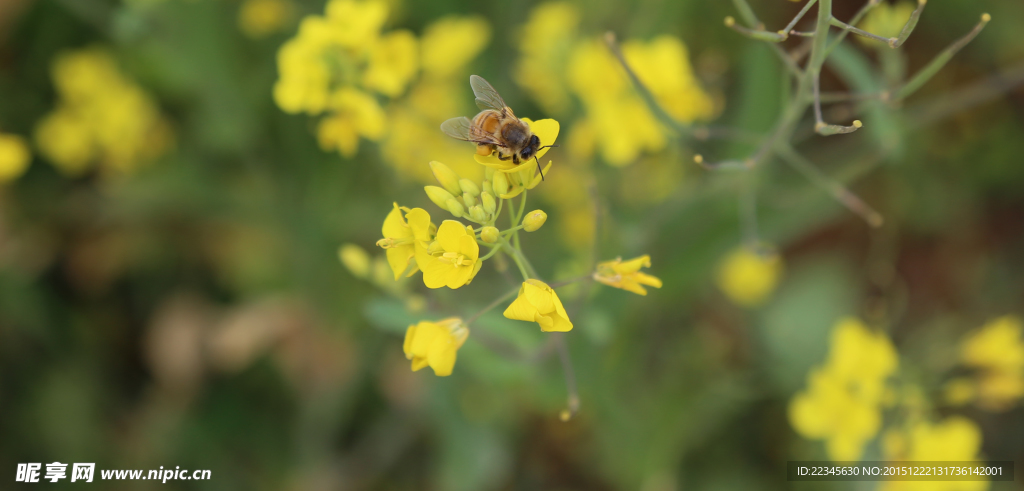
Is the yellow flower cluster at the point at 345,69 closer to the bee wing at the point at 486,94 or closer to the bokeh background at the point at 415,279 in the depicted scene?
the bee wing at the point at 486,94

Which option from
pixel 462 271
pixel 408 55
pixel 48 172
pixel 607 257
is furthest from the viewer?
pixel 48 172

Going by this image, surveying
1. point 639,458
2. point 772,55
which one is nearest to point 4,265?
point 639,458

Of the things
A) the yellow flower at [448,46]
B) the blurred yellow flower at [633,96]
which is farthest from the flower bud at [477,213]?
the yellow flower at [448,46]

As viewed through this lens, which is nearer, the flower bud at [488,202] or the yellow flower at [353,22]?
the flower bud at [488,202]

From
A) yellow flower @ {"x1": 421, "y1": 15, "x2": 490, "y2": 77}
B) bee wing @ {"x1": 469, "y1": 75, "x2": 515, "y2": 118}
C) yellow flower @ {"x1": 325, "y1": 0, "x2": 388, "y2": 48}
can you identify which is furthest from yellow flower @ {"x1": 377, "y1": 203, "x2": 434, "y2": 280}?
yellow flower @ {"x1": 421, "y1": 15, "x2": 490, "y2": 77}

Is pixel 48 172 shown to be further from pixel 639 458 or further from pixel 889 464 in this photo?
pixel 889 464
